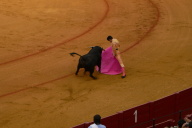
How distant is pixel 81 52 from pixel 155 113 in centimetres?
512

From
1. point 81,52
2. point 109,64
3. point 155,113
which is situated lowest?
point 155,113

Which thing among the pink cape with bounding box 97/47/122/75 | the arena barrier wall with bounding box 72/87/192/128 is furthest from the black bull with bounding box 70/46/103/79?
the arena barrier wall with bounding box 72/87/192/128

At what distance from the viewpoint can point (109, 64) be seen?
47.1 feet

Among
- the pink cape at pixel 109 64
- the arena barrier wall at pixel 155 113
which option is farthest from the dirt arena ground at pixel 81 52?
the arena barrier wall at pixel 155 113

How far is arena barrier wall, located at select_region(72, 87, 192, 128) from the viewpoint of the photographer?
1054cm

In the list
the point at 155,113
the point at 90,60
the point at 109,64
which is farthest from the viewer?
the point at 109,64

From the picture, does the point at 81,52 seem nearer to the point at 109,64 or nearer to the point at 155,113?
the point at 109,64

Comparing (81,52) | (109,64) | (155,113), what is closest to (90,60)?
(109,64)

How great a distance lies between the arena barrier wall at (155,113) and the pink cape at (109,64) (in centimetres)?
303

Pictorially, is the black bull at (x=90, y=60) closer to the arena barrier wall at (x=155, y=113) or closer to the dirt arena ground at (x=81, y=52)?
the dirt arena ground at (x=81, y=52)

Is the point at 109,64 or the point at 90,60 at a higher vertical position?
the point at 90,60

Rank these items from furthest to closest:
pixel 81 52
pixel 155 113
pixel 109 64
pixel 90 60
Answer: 1. pixel 81 52
2. pixel 109 64
3. pixel 90 60
4. pixel 155 113

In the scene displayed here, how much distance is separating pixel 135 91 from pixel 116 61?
1.41m

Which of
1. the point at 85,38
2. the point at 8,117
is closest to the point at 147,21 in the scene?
the point at 85,38
